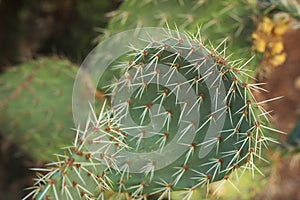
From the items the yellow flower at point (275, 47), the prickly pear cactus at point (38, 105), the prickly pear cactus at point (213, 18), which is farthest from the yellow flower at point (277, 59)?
the prickly pear cactus at point (38, 105)

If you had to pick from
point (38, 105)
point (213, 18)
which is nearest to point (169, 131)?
point (213, 18)

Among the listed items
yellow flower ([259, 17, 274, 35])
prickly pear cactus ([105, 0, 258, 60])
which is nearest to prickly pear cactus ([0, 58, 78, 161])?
prickly pear cactus ([105, 0, 258, 60])

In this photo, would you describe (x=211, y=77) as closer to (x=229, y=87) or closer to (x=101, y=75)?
(x=229, y=87)

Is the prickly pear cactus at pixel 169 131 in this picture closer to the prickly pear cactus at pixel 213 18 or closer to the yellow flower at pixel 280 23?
the prickly pear cactus at pixel 213 18

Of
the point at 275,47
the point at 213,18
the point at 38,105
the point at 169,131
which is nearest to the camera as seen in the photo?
the point at 169,131

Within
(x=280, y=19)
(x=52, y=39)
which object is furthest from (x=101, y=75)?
(x=52, y=39)

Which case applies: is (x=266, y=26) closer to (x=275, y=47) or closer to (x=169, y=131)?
(x=275, y=47)
